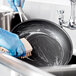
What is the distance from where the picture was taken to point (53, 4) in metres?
0.96

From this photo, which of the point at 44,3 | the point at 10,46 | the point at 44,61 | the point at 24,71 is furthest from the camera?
the point at 44,3

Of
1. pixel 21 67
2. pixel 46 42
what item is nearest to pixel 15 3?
pixel 46 42

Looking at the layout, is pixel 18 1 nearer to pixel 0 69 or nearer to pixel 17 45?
pixel 17 45

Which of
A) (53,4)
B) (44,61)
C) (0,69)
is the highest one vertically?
(53,4)

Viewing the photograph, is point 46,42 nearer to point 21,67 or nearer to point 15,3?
point 15,3

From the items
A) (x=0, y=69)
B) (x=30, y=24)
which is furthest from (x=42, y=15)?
(x=0, y=69)

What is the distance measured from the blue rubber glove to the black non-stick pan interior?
0.10m

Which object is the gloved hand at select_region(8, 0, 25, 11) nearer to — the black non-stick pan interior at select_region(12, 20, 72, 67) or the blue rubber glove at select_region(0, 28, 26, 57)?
Answer: the black non-stick pan interior at select_region(12, 20, 72, 67)

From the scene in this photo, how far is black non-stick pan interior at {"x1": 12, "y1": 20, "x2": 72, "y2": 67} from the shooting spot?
750 millimetres

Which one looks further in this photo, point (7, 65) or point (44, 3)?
point (44, 3)

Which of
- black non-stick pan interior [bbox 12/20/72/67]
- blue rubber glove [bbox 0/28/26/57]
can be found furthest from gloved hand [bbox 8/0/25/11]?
blue rubber glove [bbox 0/28/26/57]

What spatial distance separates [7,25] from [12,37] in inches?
14.9

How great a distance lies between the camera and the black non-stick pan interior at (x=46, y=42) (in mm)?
750

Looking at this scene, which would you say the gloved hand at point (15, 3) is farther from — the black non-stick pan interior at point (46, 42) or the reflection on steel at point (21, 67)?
the reflection on steel at point (21, 67)
